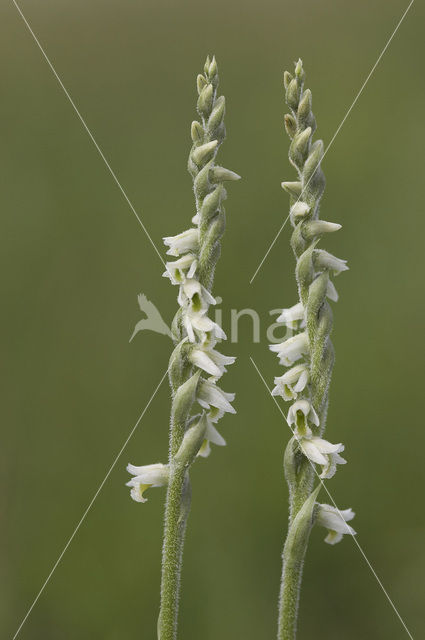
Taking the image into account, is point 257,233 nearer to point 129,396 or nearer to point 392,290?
point 392,290

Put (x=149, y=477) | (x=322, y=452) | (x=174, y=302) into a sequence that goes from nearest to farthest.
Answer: (x=322, y=452) → (x=149, y=477) → (x=174, y=302)

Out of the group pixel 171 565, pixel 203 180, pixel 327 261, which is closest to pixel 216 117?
pixel 203 180

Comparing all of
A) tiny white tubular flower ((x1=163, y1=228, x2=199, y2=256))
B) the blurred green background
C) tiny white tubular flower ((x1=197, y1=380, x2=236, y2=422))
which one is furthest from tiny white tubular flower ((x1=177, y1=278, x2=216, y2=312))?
the blurred green background

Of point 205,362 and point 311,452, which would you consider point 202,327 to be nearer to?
point 205,362

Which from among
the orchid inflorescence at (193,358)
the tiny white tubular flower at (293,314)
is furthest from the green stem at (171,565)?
the tiny white tubular flower at (293,314)

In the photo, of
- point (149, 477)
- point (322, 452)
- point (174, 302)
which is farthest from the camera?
point (174, 302)

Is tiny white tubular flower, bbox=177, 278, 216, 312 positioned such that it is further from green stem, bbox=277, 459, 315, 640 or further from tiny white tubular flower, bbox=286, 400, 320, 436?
green stem, bbox=277, 459, 315, 640
